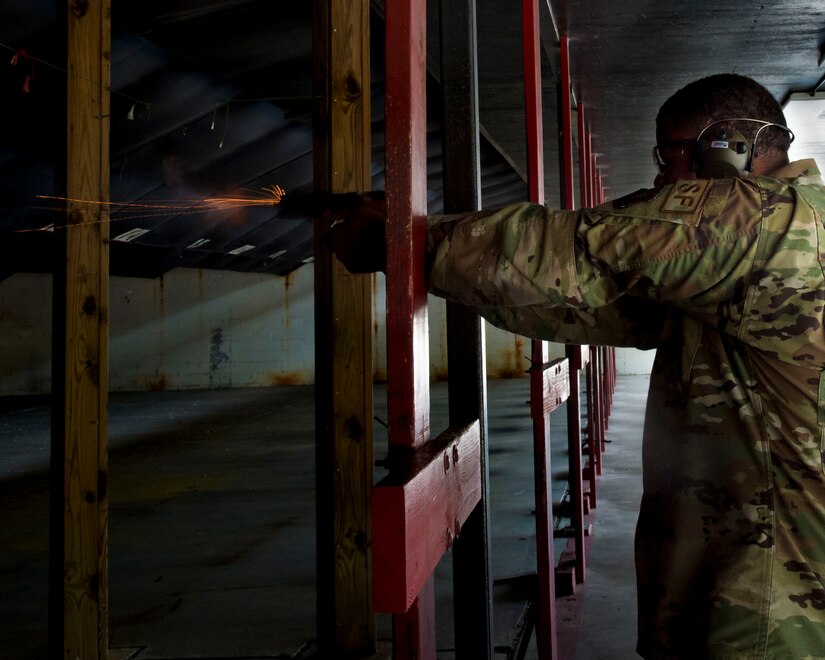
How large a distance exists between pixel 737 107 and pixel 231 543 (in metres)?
3.97

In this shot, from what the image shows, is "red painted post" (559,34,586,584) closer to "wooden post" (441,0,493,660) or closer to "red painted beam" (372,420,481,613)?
"wooden post" (441,0,493,660)

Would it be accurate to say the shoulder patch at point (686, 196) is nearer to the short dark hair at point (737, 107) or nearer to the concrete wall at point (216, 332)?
the short dark hair at point (737, 107)

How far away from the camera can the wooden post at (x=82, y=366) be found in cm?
229

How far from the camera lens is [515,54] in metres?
5.09

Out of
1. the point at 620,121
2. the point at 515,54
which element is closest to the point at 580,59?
the point at 515,54

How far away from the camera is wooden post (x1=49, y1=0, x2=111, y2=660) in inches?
90.2

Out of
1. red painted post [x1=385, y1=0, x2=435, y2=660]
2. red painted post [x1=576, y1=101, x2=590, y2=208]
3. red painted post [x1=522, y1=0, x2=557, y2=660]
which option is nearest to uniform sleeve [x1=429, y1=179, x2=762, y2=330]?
red painted post [x1=385, y1=0, x2=435, y2=660]

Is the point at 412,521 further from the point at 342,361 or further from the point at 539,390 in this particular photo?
the point at 342,361

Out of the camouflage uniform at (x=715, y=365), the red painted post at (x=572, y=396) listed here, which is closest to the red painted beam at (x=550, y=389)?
the red painted post at (x=572, y=396)

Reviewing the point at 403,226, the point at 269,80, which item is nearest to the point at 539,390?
the point at 403,226

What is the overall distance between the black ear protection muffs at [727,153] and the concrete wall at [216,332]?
43.8 ft

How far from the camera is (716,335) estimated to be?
1386 mm

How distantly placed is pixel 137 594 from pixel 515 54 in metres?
4.02

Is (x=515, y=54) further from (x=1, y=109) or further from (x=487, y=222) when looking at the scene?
(x=487, y=222)
